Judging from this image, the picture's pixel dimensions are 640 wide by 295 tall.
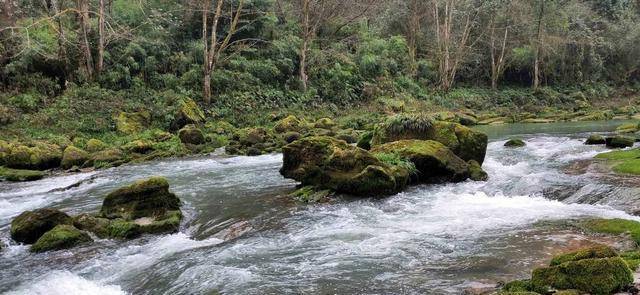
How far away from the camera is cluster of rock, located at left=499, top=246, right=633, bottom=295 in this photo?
531 centimetres

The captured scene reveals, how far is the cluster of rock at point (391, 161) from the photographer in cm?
1229

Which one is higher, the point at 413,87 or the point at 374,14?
the point at 374,14

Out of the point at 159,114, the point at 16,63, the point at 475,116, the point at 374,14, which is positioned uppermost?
the point at 374,14

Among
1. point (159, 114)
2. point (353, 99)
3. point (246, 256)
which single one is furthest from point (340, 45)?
point (246, 256)

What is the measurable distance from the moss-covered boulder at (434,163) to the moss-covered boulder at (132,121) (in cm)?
1567

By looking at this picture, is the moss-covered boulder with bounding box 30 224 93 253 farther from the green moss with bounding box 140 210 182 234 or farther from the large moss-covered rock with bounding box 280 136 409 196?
the large moss-covered rock with bounding box 280 136 409 196

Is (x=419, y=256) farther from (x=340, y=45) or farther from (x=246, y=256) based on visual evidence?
(x=340, y=45)

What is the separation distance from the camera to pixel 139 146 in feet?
71.2

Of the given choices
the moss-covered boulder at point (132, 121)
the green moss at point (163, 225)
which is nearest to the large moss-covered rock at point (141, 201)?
the green moss at point (163, 225)

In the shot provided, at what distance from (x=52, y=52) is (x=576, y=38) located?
4320cm

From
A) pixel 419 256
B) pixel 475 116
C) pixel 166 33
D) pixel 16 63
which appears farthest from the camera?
pixel 475 116

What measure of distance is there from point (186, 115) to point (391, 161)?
52.1 ft

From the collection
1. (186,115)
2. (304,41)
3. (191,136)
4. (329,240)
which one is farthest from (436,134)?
(304,41)

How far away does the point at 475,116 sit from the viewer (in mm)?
36906
